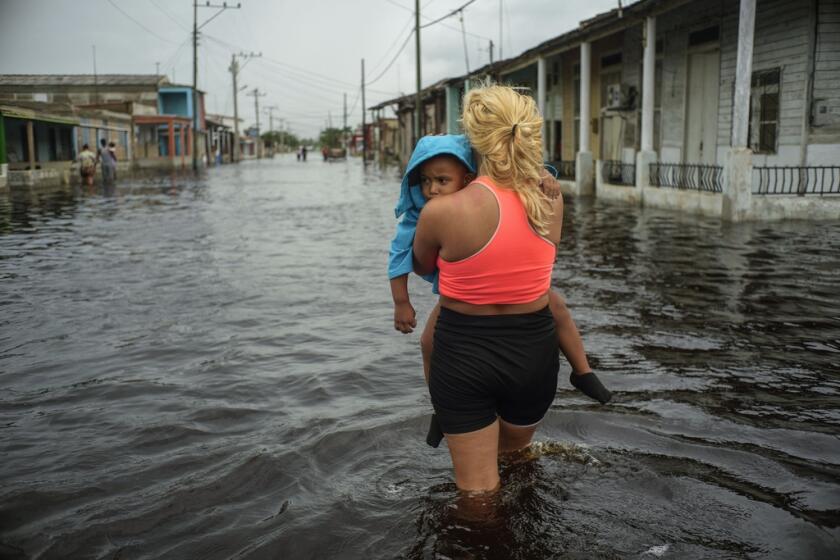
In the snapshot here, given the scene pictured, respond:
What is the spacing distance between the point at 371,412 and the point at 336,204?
651 inches

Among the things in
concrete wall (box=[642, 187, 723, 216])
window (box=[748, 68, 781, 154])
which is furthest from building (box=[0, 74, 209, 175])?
window (box=[748, 68, 781, 154])

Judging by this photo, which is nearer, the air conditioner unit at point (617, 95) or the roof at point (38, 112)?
the air conditioner unit at point (617, 95)

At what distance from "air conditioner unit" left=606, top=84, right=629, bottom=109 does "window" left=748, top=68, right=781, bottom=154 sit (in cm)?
558

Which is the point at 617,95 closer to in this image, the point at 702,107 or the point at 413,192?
the point at 702,107

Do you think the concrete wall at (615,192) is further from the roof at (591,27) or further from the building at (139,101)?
the building at (139,101)

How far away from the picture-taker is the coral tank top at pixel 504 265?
2.58 m

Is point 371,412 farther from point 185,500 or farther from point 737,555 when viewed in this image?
point 737,555

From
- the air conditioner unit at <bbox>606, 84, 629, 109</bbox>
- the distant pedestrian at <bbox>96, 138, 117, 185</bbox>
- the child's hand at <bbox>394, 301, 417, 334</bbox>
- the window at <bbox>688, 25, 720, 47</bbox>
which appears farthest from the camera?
the distant pedestrian at <bbox>96, 138, 117, 185</bbox>

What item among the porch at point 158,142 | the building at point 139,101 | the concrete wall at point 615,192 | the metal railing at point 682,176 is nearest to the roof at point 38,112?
the porch at point 158,142

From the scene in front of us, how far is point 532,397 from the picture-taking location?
2.82 metres

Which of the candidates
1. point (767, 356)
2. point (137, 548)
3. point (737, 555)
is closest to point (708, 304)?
point (767, 356)

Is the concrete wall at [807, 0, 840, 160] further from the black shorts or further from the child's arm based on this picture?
the child's arm

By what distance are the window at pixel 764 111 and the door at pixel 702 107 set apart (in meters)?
1.41

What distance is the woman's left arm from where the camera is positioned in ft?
8.46
